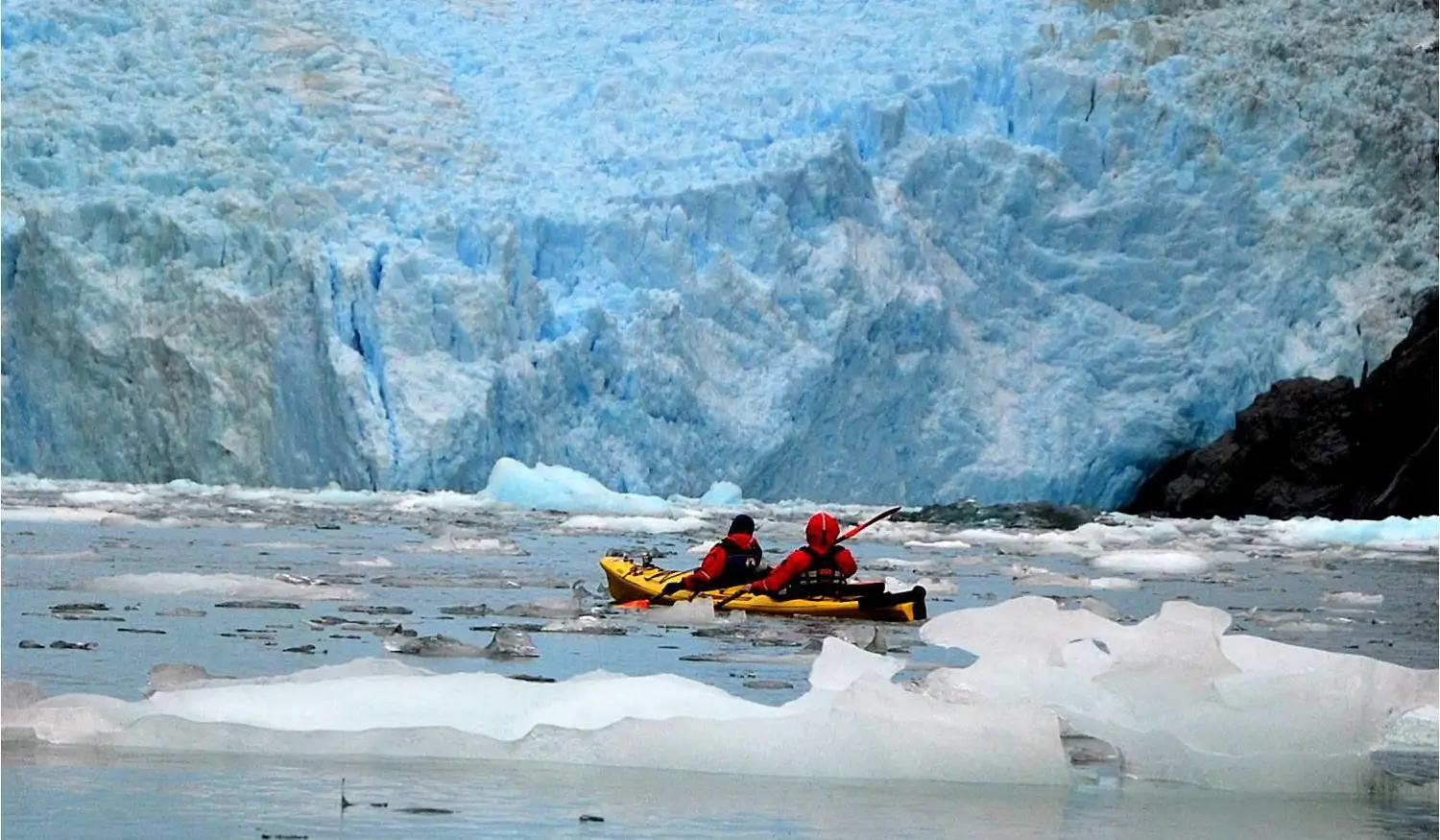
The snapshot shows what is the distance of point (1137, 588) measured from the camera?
32.6 feet

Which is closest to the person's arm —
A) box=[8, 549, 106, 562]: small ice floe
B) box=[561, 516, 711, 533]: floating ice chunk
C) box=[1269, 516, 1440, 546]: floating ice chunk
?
box=[8, 549, 106, 562]: small ice floe

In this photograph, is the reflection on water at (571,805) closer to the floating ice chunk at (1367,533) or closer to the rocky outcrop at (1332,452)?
the floating ice chunk at (1367,533)

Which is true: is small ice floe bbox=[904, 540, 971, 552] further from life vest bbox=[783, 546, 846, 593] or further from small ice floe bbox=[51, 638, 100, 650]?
small ice floe bbox=[51, 638, 100, 650]

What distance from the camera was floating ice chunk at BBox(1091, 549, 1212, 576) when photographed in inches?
453

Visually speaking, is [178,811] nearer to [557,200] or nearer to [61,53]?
[557,200]

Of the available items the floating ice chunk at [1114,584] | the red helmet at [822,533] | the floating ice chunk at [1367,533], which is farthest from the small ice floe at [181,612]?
the floating ice chunk at [1367,533]

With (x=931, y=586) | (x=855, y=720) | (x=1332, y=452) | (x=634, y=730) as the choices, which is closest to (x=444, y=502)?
(x=931, y=586)

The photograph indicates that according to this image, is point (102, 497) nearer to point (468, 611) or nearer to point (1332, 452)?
point (468, 611)

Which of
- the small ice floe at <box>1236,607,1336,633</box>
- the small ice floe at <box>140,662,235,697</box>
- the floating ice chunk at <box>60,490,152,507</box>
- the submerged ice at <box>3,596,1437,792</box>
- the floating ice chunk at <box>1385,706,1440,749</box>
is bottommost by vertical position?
the floating ice chunk at <box>60,490,152,507</box>

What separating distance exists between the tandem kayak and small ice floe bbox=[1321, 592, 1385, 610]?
8.14ft

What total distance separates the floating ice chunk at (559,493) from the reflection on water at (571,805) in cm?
1253

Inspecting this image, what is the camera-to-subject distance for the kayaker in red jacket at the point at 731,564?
8.04 meters

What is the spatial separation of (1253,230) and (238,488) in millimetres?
10434

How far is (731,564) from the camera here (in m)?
8.10
